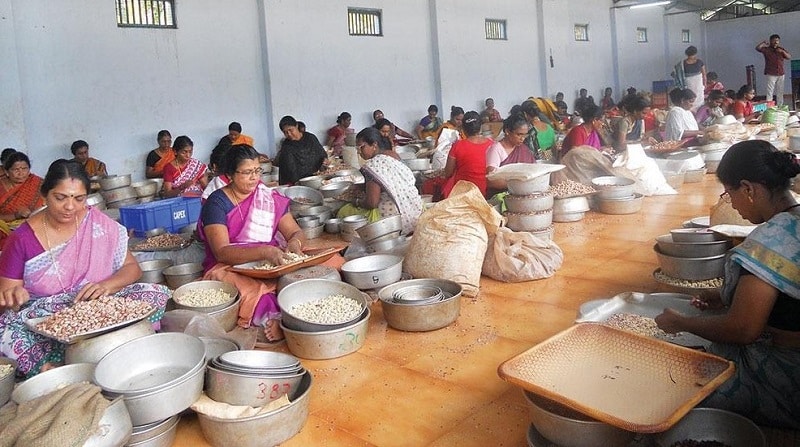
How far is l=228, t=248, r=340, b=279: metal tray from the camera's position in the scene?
11.8 feet

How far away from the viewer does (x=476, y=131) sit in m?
5.69

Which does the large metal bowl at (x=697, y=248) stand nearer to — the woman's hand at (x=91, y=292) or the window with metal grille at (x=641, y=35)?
the woman's hand at (x=91, y=292)

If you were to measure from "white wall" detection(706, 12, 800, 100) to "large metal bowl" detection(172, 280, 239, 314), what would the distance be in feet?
71.3

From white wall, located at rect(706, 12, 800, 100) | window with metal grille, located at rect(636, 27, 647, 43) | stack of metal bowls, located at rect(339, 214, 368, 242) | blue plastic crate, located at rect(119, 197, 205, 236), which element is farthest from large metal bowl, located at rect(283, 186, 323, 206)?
white wall, located at rect(706, 12, 800, 100)

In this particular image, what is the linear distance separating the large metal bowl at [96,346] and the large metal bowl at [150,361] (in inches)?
5.5

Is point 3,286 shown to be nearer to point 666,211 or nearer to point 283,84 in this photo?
point 666,211

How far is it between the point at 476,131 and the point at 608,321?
2993mm

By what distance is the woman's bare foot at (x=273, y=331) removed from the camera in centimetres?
357

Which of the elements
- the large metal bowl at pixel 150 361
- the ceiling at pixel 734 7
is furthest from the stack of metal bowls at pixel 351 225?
the ceiling at pixel 734 7

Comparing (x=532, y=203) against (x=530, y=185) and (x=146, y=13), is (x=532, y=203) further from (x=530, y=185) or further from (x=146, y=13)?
(x=146, y=13)

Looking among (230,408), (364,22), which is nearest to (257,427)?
(230,408)

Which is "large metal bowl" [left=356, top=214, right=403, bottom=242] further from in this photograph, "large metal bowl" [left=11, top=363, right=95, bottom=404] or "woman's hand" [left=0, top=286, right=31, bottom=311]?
"large metal bowl" [left=11, top=363, right=95, bottom=404]

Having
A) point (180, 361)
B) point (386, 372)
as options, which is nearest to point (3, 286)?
point (180, 361)

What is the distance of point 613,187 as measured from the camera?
6.18 metres
